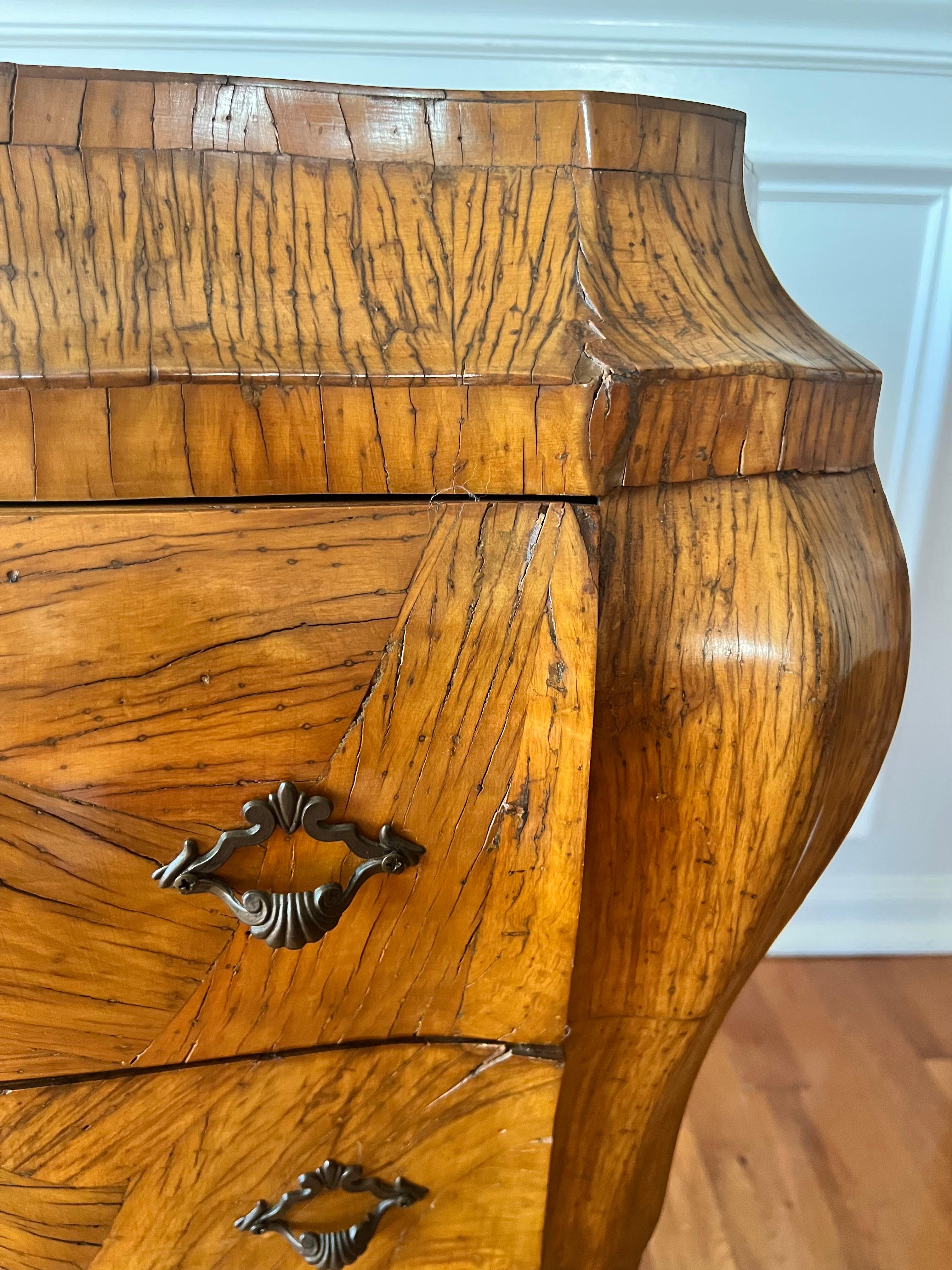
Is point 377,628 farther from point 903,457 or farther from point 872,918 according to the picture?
point 872,918

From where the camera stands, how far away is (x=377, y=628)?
1.20 feet

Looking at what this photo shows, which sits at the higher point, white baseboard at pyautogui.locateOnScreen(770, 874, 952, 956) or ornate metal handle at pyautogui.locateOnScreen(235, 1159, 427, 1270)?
ornate metal handle at pyautogui.locateOnScreen(235, 1159, 427, 1270)

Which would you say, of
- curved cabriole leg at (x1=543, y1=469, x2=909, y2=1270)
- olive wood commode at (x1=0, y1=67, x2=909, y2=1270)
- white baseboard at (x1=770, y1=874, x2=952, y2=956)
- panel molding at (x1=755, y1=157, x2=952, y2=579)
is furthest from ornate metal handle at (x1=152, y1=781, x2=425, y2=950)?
white baseboard at (x1=770, y1=874, x2=952, y2=956)

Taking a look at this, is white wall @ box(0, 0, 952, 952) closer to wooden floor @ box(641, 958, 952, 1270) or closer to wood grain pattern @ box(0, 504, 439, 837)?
wooden floor @ box(641, 958, 952, 1270)

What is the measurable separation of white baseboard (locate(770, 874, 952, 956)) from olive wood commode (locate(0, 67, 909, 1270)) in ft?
2.66

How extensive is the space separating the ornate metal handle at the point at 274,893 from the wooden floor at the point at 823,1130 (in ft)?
2.12

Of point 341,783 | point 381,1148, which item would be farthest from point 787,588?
point 381,1148

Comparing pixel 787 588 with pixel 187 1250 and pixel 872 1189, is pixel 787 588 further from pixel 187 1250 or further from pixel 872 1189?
pixel 872 1189

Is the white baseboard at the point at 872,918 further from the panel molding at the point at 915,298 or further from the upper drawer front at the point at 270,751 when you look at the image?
the upper drawer front at the point at 270,751

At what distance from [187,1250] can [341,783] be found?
9.9 inches

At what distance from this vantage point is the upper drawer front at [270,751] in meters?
0.35

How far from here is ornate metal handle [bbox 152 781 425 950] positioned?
1.20 ft

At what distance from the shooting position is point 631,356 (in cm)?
35

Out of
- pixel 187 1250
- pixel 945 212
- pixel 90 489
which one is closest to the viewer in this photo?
pixel 90 489
